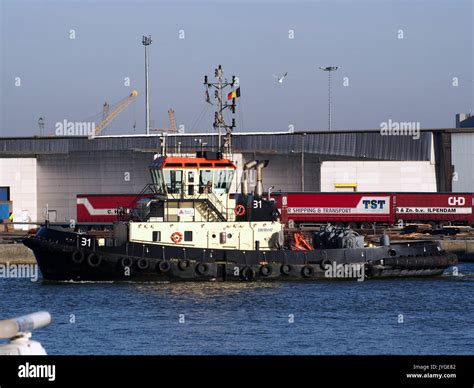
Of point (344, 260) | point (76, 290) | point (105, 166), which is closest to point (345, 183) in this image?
point (105, 166)

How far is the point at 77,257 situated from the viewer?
3603cm

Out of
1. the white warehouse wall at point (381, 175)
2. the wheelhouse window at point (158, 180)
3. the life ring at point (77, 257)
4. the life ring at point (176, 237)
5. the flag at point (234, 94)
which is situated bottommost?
the life ring at point (77, 257)

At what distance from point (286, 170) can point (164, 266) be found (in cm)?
3558

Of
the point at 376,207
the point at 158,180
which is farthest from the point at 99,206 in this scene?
the point at 158,180

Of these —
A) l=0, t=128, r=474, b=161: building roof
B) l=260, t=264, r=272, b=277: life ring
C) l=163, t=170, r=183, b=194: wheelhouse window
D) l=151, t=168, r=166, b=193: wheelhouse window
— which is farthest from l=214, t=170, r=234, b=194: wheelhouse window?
l=0, t=128, r=474, b=161: building roof

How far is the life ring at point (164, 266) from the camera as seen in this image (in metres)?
35.6

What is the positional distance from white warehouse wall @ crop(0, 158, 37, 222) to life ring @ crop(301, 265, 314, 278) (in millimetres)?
36968

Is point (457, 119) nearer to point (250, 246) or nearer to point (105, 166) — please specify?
point (105, 166)

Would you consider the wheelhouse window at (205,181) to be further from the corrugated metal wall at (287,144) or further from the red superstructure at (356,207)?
the corrugated metal wall at (287,144)

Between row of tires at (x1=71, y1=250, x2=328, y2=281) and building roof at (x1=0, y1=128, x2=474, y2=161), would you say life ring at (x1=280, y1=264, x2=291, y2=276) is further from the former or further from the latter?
building roof at (x1=0, y1=128, x2=474, y2=161)

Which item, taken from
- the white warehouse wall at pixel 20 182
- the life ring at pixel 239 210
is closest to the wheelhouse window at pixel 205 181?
the life ring at pixel 239 210

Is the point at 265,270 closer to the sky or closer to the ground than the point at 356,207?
closer to the ground

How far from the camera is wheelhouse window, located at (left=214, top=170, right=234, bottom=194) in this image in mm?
36688

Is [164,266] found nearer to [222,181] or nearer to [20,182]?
[222,181]
